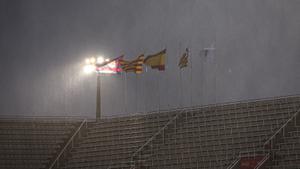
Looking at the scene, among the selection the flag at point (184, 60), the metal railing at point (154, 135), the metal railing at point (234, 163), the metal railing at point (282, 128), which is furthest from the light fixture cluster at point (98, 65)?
the metal railing at point (282, 128)

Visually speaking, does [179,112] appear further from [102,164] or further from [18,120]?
[18,120]

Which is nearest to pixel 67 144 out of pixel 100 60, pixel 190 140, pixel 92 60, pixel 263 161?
pixel 92 60

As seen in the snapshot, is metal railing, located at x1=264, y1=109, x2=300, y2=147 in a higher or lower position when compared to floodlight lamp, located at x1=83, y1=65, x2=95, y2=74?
lower

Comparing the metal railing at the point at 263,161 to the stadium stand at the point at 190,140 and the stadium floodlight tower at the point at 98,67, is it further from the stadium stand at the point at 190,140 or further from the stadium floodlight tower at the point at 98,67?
the stadium floodlight tower at the point at 98,67

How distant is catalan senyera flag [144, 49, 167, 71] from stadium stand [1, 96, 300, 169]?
6.57 feet

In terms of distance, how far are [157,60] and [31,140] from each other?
20.8ft

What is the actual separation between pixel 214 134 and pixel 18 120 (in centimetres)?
953

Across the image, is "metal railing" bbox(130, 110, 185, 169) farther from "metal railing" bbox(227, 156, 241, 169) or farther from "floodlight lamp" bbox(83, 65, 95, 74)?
"floodlight lamp" bbox(83, 65, 95, 74)

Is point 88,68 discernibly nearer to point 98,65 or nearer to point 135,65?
point 98,65

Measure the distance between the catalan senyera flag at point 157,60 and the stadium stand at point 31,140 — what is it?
4.45 m

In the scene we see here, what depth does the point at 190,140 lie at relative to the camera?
29.6m

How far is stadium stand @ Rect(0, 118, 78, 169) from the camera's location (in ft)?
104

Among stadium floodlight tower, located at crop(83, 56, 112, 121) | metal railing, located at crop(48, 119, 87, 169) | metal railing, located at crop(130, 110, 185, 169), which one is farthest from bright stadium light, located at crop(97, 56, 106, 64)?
metal railing, located at crop(130, 110, 185, 169)

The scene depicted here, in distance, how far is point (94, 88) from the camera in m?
36.5
